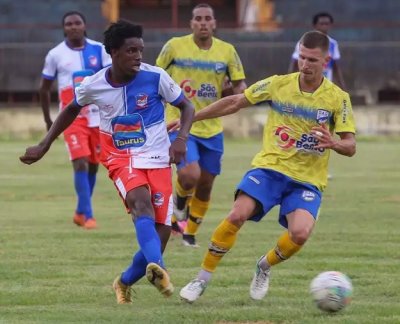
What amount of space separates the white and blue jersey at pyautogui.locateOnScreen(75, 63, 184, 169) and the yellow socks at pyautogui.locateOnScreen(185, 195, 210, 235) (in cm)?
342

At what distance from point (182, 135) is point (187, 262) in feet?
7.78

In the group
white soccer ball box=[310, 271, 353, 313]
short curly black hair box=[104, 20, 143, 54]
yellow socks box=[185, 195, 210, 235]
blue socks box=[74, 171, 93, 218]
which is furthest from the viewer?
blue socks box=[74, 171, 93, 218]

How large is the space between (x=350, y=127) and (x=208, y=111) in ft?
3.41

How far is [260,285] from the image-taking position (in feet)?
28.5

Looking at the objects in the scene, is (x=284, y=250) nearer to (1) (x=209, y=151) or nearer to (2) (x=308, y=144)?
(2) (x=308, y=144)

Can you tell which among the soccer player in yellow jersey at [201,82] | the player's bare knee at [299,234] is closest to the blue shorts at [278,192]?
Result: the player's bare knee at [299,234]

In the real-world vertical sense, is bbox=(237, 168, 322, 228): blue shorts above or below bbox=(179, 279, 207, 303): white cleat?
above

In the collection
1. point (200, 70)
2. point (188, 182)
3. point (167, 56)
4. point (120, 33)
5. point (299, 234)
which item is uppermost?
point (120, 33)

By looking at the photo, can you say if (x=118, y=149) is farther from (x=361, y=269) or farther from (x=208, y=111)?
(x=361, y=269)

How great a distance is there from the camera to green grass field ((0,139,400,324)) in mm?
8148

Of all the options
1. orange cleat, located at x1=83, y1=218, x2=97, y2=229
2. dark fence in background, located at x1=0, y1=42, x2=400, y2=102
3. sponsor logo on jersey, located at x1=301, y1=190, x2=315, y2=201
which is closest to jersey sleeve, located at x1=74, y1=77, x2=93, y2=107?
sponsor logo on jersey, located at x1=301, y1=190, x2=315, y2=201

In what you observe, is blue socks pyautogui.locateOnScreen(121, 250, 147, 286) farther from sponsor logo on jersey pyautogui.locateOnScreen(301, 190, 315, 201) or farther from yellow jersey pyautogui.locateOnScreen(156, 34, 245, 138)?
yellow jersey pyautogui.locateOnScreen(156, 34, 245, 138)

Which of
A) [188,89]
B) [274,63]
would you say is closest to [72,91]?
[188,89]

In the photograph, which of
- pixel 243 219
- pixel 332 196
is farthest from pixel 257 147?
pixel 243 219
